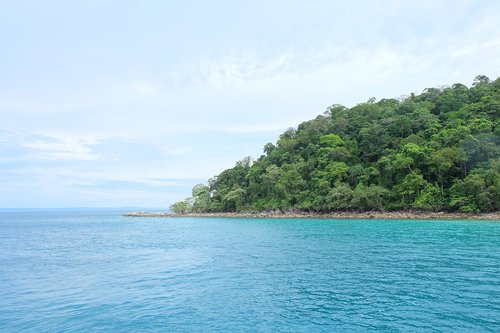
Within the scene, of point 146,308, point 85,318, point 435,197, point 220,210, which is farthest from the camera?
point 220,210


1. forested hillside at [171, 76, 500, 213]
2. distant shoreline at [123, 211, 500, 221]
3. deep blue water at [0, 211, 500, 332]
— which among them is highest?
forested hillside at [171, 76, 500, 213]

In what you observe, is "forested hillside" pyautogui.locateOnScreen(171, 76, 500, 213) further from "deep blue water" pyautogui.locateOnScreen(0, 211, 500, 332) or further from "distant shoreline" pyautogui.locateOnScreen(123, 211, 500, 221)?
"deep blue water" pyautogui.locateOnScreen(0, 211, 500, 332)

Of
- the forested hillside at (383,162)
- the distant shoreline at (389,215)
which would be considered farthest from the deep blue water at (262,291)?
the forested hillside at (383,162)

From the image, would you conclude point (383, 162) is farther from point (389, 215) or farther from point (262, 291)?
point (262, 291)

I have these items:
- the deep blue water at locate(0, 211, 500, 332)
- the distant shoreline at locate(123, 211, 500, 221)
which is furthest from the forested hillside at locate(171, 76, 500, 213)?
the deep blue water at locate(0, 211, 500, 332)

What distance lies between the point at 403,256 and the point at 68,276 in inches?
809

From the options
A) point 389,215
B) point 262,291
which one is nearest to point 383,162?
point 389,215

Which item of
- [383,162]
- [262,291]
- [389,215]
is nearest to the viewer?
[262,291]

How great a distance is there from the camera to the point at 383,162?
67000mm

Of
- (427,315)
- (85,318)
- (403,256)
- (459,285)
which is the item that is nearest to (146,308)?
(85,318)

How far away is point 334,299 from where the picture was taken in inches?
520

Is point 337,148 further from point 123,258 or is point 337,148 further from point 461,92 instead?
point 123,258

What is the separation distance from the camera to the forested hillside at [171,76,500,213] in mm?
57531

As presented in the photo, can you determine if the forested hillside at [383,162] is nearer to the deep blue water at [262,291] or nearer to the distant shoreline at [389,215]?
the distant shoreline at [389,215]
